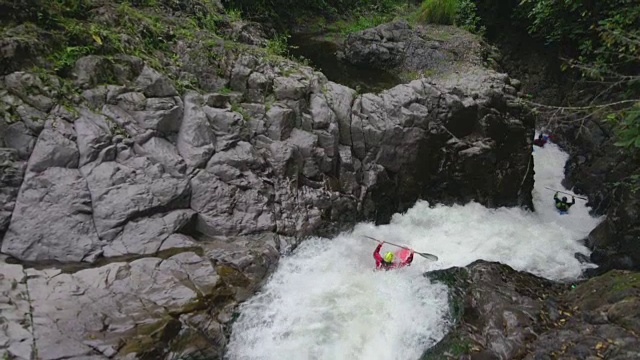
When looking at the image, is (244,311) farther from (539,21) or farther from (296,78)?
(539,21)

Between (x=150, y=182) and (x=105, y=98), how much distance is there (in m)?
2.00

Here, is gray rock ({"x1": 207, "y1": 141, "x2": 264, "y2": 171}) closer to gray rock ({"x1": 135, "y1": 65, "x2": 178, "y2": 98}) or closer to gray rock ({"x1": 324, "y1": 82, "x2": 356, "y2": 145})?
gray rock ({"x1": 135, "y1": 65, "x2": 178, "y2": 98})

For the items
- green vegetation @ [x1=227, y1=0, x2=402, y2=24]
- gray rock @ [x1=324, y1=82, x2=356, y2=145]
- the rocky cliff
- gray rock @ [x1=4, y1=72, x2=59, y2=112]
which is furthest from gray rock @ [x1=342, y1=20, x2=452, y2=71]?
gray rock @ [x1=4, y1=72, x2=59, y2=112]

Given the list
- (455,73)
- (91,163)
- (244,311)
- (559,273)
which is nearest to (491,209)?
(559,273)

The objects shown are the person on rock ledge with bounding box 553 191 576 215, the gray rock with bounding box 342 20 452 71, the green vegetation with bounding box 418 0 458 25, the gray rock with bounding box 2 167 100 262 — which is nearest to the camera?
the gray rock with bounding box 2 167 100 262

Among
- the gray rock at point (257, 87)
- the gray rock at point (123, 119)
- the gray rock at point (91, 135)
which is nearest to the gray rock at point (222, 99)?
the gray rock at point (257, 87)

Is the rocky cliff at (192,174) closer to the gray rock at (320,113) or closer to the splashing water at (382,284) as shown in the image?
the gray rock at (320,113)

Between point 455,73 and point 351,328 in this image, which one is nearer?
point 351,328

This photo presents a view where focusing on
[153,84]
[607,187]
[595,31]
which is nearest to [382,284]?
[153,84]

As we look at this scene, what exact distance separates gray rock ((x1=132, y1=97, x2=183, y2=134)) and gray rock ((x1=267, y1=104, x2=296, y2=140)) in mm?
1938

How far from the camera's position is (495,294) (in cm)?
720

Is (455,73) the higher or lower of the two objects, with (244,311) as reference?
higher

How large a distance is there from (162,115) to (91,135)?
136 centimetres

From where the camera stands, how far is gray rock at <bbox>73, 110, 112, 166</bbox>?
710 cm
